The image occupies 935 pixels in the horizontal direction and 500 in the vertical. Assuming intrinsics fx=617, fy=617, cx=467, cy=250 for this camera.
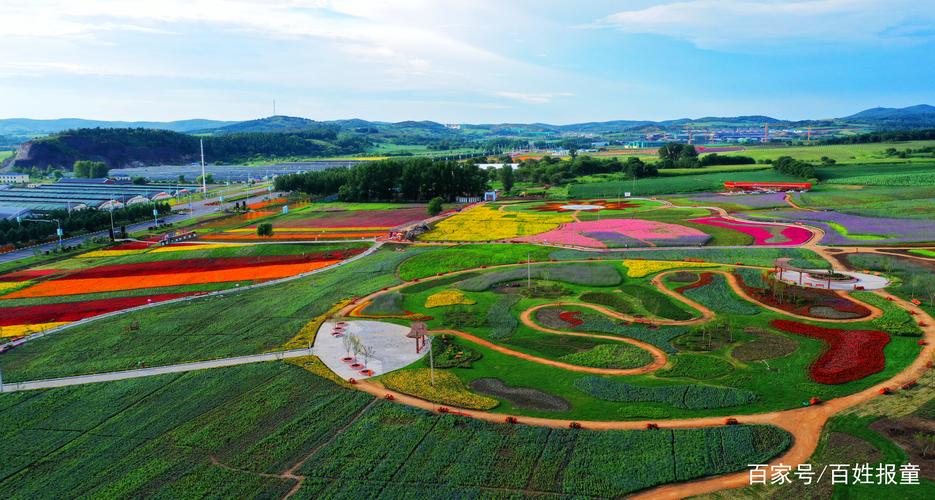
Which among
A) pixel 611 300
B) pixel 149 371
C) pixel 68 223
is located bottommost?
pixel 149 371

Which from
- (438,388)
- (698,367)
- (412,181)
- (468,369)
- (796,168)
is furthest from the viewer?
(796,168)

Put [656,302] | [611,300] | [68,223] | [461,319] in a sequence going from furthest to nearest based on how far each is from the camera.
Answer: [68,223], [611,300], [656,302], [461,319]

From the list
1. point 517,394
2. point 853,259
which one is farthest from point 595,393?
point 853,259

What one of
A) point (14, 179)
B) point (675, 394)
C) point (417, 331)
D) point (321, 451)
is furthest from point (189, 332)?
point (14, 179)

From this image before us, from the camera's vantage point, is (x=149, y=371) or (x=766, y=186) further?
(x=766, y=186)

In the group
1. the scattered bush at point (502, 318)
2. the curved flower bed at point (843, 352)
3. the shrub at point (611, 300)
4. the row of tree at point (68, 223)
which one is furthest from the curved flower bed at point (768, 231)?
the row of tree at point (68, 223)

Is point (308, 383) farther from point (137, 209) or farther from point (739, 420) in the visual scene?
point (137, 209)

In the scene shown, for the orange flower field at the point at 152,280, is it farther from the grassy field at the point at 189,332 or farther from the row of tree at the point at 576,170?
the row of tree at the point at 576,170

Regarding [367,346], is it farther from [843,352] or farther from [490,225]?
[490,225]
